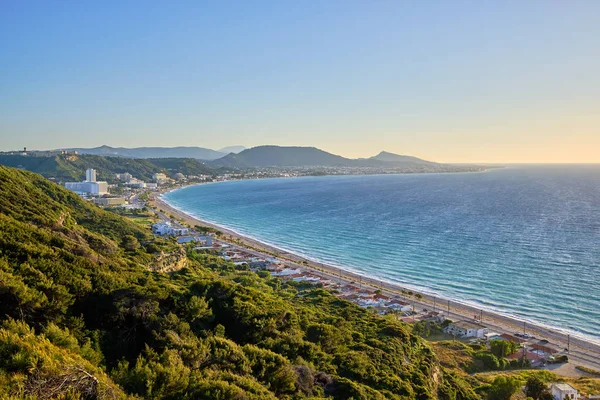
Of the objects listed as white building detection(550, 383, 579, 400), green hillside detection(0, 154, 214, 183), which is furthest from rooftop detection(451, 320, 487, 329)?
green hillside detection(0, 154, 214, 183)

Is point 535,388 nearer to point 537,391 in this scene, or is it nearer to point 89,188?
point 537,391

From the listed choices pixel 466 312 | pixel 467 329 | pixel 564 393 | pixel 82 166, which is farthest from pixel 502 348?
pixel 82 166

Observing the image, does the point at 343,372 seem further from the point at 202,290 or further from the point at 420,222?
the point at 420,222

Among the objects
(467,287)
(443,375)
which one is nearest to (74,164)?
(467,287)

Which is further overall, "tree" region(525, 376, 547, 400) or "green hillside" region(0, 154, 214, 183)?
"green hillside" region(0, 154, 214, 183)

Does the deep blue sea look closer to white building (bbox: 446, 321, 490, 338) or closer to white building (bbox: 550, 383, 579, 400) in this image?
white building (bbox: 446, 321, 490, 338)
